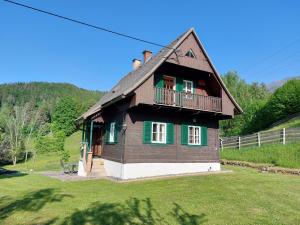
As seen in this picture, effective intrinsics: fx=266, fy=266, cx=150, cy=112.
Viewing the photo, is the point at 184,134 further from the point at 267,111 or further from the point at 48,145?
the point at 48,145

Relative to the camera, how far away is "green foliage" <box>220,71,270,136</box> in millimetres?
39281

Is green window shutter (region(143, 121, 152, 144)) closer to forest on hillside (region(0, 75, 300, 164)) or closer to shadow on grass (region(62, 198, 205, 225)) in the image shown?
shadow on grass (region(62, 198, 205, 225))

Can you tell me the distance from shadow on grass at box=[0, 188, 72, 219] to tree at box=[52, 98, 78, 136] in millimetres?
59285

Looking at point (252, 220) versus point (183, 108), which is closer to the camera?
point (252, 220)

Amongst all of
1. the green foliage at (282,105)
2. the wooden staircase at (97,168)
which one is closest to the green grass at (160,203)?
the wooden staircase at (97,168)

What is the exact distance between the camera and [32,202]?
9.24m

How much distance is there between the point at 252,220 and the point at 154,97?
29.8 feet

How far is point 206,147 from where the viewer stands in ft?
59.7

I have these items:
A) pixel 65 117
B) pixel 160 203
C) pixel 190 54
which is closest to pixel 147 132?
pixel 190 54

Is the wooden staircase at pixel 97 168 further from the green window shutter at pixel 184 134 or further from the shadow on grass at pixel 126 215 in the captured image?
the shadow on grass at pixel 126 215

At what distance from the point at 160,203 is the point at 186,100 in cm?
851

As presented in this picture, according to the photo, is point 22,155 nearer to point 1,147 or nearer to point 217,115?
point 1,147

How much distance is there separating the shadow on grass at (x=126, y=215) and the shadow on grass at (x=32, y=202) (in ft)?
5.61

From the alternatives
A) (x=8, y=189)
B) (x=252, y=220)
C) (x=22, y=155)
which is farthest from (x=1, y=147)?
(x=252, y=220)
